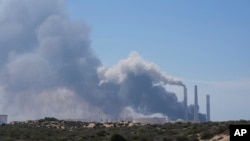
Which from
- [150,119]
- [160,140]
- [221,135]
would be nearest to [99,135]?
[160,140]

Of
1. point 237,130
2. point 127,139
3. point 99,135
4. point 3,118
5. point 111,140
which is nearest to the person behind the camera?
point 237,130

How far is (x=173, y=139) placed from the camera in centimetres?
3619

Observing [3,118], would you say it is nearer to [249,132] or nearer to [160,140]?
[160,140]

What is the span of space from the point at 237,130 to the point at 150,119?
163 metres

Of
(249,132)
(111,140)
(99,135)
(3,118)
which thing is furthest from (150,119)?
(249,132)

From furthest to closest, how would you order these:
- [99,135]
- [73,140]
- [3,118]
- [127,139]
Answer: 1. [3,118]
2. [99,135]
3. [73,140]
4. [127,139]

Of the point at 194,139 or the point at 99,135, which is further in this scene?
the point at 99,135

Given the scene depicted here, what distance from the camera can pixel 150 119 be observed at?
170 metres

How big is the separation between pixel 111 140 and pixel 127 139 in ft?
11.3

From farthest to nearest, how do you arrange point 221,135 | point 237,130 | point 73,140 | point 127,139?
point 73,140 < point 127,139 < point 221,135 < point 237,130

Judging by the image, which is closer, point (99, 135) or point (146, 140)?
point (146, 140)

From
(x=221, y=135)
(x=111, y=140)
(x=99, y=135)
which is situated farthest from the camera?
(x=99, y=135)

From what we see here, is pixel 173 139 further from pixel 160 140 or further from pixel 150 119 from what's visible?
pixel 150 119

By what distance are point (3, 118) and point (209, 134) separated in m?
140
